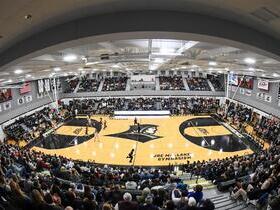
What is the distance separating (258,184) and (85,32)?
6.86m

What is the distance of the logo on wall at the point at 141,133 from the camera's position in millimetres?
22297

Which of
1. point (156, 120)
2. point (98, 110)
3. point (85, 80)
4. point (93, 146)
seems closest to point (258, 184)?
point (93, 146)

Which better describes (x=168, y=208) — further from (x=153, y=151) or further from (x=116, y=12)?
(x=153, y=151)

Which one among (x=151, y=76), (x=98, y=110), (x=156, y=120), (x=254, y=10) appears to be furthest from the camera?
(x=151, y=76)

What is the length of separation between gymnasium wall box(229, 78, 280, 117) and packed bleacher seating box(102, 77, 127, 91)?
689 inches

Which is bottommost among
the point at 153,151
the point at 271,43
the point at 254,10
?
the point at 153,151

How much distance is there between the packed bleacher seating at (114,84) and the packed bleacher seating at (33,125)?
33.4 feet

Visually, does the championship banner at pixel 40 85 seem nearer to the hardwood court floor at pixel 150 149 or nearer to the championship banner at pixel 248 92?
the hardwood court floor at pixel 150 149

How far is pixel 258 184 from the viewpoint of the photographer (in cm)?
774

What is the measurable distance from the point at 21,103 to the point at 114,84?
15.8 metres

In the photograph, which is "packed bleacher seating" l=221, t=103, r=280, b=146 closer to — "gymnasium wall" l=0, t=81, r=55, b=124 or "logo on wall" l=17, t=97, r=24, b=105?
"gymnasium wall" l=0, t=81, r=55, b=124

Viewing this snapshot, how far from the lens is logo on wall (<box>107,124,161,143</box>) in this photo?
2230 centimetres

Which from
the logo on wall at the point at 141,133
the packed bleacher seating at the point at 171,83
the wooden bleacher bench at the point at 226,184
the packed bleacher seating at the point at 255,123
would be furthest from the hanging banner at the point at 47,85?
the wooden bleacher bench at the point at 226,184

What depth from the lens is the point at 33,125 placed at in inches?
1049
